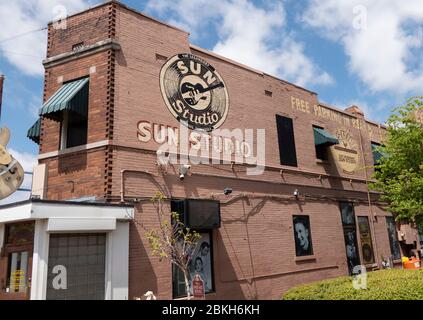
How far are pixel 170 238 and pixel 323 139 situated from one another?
9.78 metres

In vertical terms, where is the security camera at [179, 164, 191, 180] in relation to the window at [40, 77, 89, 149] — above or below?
below

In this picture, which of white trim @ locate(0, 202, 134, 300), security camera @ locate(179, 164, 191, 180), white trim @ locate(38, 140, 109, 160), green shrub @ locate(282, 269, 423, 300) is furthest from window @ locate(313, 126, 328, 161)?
white trim @ locate(38, 140, 109, 160)

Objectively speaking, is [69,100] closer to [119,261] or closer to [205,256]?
[119,261]

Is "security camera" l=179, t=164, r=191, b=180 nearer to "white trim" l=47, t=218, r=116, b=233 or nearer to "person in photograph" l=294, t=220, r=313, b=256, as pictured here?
"white trim" l=47, t=218, r=116, b=233

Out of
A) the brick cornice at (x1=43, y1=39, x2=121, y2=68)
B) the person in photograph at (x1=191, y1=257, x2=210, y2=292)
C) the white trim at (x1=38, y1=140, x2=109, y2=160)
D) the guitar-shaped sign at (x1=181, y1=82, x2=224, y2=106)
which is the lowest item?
the person in photograph at (x1=191, y1=257, x2=210, y2=292)

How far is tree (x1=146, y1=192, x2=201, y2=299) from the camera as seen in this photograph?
10720mm

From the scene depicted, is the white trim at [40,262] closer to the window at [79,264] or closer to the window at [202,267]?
the window at [79,264]

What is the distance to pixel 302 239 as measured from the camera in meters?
16.1

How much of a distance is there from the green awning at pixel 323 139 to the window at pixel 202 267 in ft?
26.3

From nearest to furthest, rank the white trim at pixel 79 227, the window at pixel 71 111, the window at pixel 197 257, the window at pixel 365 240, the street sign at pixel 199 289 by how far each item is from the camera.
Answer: the street sign at pixel 199 289
the white trim at pixel 79 227
the window at pixel 71 111
the window at pixel 197 257
the window at pixel 365 240

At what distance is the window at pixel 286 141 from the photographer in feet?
→ 54.7

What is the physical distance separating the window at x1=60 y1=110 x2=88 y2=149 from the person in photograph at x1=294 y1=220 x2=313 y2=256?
918 centimetres

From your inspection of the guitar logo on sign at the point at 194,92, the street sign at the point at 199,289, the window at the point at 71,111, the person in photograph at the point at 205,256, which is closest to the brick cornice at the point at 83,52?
the window at the point at 71,111

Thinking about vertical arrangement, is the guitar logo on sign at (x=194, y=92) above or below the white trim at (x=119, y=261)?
above
